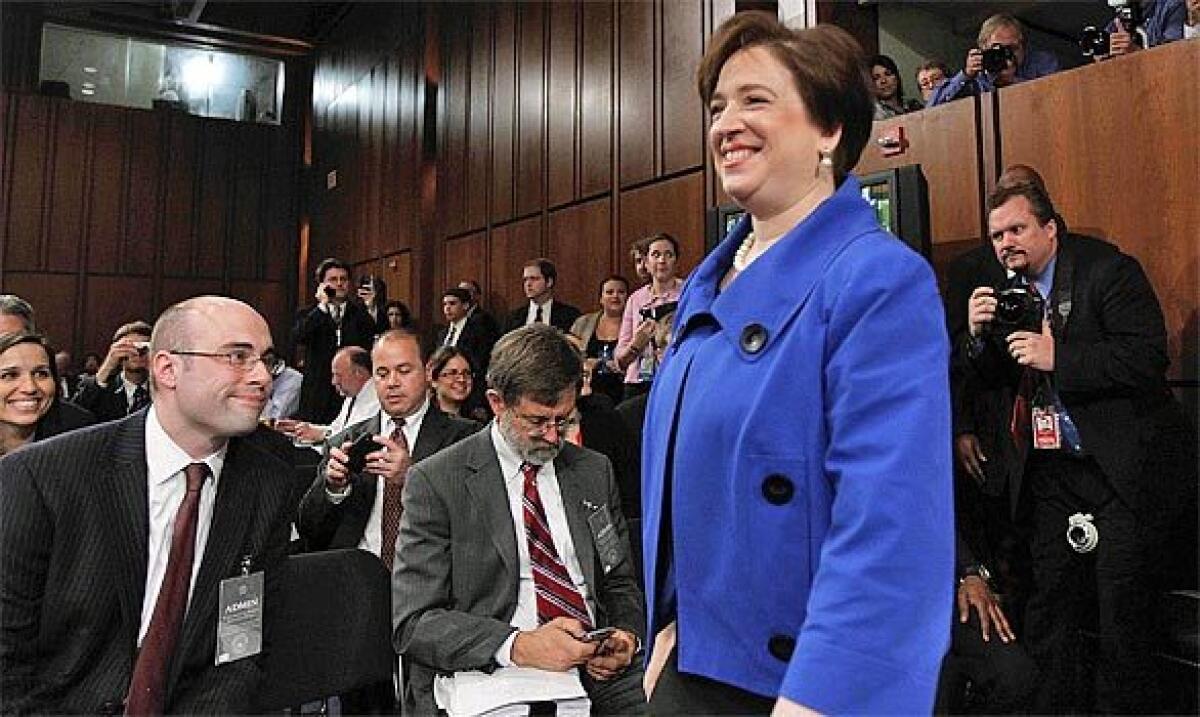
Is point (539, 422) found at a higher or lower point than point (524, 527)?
higher

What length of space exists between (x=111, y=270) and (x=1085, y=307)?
904 centimetres

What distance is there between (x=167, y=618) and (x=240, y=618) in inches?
4.8

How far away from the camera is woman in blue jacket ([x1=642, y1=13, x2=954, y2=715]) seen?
0.74 meters

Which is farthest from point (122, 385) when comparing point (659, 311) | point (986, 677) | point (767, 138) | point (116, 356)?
point (767, 138)

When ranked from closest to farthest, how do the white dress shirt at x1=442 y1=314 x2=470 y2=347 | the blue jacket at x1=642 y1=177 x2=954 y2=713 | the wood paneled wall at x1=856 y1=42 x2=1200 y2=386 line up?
the blue jacket at x1=642 y1=177 x2=954 y2=713 < the wood paneled wall at x1=856 y1=42 x2=1200 y2=386 < the white dress shirt at x1=442 y1=314 x2=470 y2=347

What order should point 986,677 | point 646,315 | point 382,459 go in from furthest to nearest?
point 646,315
point 382,459
point 986,677

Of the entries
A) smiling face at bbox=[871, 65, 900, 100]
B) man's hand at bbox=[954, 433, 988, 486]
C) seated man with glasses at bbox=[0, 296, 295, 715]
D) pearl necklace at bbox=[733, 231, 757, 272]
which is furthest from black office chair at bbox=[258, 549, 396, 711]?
smiling face at bbox=[871, 65, 900, 100]

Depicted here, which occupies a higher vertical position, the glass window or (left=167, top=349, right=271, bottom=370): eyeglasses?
the glass window

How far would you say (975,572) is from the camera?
7.71 ft

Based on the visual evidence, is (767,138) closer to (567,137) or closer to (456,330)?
(456,330)

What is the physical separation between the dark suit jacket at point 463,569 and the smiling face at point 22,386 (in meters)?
1.12

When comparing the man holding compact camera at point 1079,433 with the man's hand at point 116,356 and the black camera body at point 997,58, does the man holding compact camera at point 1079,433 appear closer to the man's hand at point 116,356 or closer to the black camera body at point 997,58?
the black camera body at point 997,58

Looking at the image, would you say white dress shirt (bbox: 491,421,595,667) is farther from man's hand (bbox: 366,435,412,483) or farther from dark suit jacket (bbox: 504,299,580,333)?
dark suit jacket (bbox: 504,299,580,333)

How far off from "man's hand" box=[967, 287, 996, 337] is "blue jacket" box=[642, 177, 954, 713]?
1.58 metres
